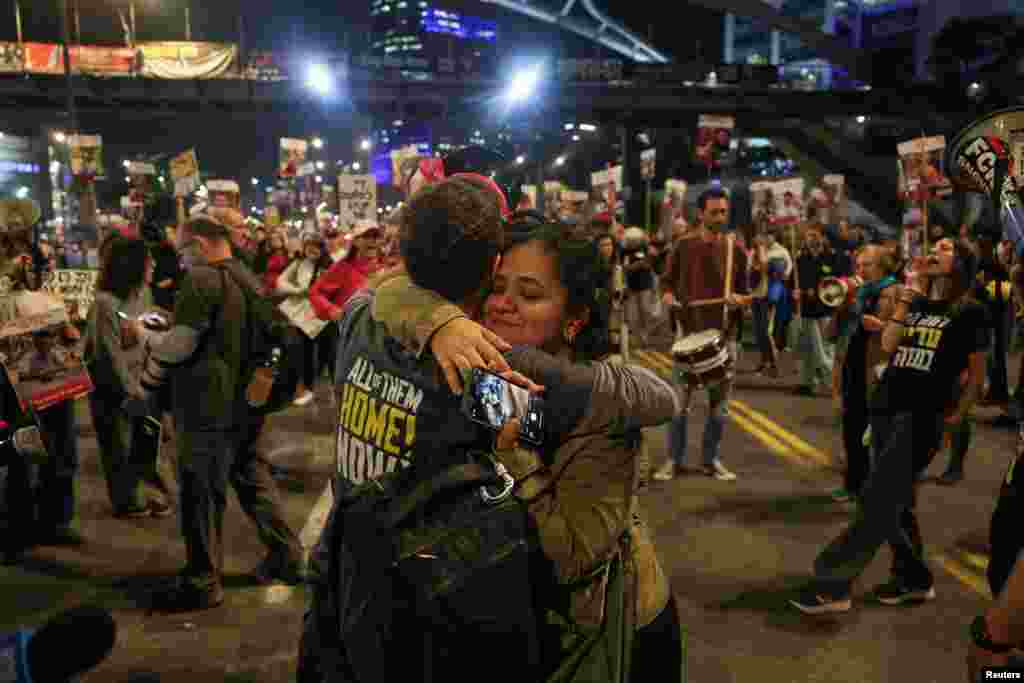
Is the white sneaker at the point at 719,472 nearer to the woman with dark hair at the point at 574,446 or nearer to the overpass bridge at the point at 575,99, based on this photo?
the woman with dark hair at the point at 574,446

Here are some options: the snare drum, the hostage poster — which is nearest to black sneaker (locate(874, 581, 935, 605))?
the snare drum

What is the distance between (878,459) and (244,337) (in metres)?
3.50

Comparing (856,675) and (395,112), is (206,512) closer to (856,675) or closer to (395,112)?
(856,675)

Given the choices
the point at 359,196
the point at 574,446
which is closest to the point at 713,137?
the point at 359,196

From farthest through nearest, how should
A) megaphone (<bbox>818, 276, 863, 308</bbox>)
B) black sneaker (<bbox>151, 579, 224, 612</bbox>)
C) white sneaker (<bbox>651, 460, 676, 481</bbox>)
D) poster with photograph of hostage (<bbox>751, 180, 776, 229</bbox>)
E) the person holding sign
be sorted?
poster with photograph of hostage (<bbox>751, 180, 776, 229</bbox>)
the person holding sign
megaphone (<bbox>818, 276, 863, 308</bbox>)
white sneaker (<bbox>651, 460, 676, 481</bbox>)
black sneaker (<bbox>151, 579, 224, 612</bbox>)

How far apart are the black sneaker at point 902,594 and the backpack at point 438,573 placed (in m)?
3.94

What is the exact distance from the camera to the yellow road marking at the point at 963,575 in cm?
491

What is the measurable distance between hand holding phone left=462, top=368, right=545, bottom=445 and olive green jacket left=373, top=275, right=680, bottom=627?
180 millimetres

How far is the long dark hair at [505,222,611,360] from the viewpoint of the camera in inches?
77.2

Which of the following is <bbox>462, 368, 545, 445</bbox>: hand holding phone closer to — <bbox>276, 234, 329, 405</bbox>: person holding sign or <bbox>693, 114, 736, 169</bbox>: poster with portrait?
<bbox>276, 234, 329, 405</bbox>: person holding sign

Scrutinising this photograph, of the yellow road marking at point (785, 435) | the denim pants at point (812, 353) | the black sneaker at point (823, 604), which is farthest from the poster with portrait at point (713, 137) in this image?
the black sneaker at point (823, 604)

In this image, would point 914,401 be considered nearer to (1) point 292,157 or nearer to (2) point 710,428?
(2) point 710,428

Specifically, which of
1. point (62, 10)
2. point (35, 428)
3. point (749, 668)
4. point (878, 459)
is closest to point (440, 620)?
point (35, 428)

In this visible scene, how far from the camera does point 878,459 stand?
4.48 meters
